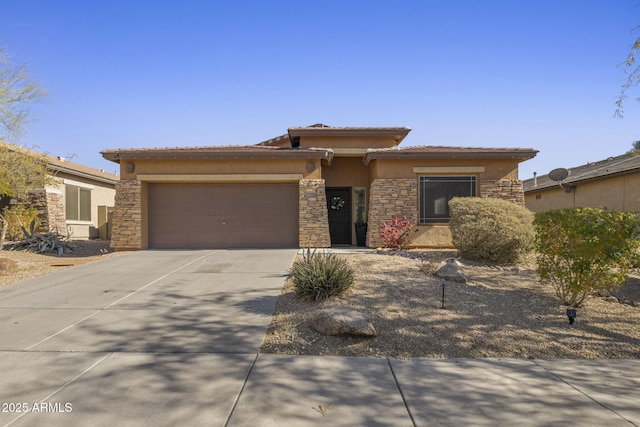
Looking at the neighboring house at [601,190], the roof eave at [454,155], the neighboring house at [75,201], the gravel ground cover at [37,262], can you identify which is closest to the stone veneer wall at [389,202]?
the roof eave at [454,155]

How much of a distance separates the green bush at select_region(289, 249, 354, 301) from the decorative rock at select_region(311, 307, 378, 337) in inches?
44.8

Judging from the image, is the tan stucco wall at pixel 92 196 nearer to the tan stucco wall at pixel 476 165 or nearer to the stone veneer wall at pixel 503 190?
the tan stucco wall at pixel 476 165

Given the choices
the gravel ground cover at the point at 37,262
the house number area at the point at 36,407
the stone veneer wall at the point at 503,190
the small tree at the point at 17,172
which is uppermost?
the small tree at the point at 17,172

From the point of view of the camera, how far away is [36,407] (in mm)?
3271

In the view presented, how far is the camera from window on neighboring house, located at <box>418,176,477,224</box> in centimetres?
1296

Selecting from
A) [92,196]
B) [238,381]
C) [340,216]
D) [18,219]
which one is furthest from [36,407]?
[92,196]

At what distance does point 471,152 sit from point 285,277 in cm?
836

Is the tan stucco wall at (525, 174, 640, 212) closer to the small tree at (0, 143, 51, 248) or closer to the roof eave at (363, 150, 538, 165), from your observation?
the roof eave at (363, 150, 538, 165)

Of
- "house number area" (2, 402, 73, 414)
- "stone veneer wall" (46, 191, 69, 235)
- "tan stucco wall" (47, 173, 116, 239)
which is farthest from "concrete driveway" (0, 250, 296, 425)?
"tan stucco wall" (47, 173, 116, 239)

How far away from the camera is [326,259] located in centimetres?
668

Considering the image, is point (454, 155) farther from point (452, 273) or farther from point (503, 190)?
point (452, 273)

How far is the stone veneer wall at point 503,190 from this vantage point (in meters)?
12.9

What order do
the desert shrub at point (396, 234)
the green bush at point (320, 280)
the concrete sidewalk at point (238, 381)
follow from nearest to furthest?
1. the concrete sidewalk at point (238, 381)
2. the green bush at point (320, 280)
3. the desert shrub at point (396, 234)

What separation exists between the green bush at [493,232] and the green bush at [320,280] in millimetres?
4578
